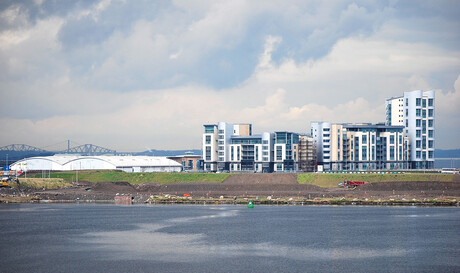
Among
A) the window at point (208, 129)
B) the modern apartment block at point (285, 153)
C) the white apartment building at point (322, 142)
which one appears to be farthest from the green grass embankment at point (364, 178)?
the window at point (208, 129)

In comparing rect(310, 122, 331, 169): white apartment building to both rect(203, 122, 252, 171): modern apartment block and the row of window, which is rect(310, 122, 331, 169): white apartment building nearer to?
rect(203, 122, 252, 171): modern apartment block

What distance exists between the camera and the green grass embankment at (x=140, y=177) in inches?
6417

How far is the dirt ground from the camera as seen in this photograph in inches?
5138

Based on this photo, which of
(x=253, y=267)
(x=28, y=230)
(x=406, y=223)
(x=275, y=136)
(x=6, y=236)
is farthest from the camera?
(x=275, y=136)

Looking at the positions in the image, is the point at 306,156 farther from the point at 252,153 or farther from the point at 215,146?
the point at 215,146

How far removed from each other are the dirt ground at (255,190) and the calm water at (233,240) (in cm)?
1831

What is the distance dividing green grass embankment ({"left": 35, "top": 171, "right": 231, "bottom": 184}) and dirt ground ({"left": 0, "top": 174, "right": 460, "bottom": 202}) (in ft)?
18.9

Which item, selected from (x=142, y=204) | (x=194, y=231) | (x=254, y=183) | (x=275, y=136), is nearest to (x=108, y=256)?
(x=194, y=231)

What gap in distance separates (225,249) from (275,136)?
4912 inches

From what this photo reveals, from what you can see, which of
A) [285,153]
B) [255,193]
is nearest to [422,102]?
[285,153]

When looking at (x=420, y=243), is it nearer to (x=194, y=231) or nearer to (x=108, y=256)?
(x=194, y=231)

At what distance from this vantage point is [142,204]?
131 m

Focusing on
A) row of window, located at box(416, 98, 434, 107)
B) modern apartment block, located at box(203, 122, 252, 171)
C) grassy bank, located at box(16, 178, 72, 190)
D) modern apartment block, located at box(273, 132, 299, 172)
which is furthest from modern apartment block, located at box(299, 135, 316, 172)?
grassy bank, located at box(16, 178, 72, 190)

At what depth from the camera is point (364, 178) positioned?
5896 inches
